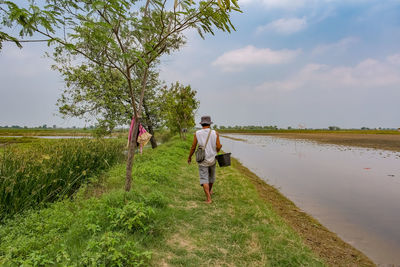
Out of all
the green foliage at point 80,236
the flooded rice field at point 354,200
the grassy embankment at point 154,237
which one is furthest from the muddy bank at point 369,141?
the green foliage at point 80,236

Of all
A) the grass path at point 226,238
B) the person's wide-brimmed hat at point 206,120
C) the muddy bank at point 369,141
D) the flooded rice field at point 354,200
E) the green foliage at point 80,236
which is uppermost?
the person's wide-brimmed hat at point 206,120

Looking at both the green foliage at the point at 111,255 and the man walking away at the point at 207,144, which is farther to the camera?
the man walking away at the point at 207,144

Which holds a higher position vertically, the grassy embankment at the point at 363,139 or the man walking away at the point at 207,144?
the man walking away at the point at 207,144

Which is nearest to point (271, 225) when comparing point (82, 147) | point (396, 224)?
point (396, 224)

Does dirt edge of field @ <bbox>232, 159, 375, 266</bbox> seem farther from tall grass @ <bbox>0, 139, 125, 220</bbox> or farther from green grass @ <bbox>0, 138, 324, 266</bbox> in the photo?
tall grass @ <bbox>0, 139, 125, 220</bbox>

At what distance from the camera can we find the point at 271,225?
4.06m

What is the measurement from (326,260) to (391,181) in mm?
8475

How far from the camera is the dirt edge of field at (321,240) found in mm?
3598

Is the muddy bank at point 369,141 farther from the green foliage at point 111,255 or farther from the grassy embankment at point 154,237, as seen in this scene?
the green foliage at point 111,255

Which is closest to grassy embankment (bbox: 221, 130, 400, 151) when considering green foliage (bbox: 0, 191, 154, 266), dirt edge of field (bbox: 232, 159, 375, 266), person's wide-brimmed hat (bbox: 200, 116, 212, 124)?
dirt edge of field (bbox: 232, 159, 375, 266)

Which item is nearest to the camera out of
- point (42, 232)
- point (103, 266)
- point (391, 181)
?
point (103, 266)

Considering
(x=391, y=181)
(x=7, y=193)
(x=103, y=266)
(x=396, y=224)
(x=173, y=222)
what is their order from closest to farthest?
1. (x=103, y=266)
2. (x=173, y=222)
3. (x=7, y=193)
4. (x=396, y=224)
5. (x=391, y=181)

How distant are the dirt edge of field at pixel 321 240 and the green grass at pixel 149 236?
Result: 0.60m

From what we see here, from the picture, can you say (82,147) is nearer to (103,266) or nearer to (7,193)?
(7,193)
